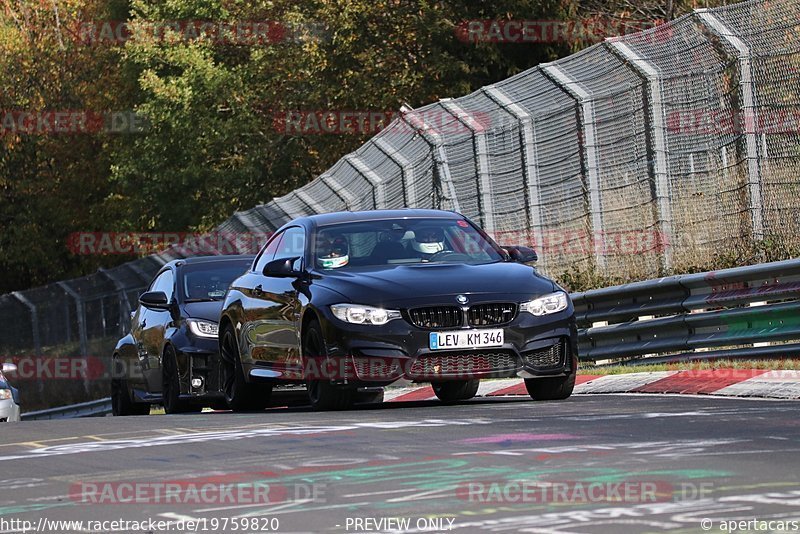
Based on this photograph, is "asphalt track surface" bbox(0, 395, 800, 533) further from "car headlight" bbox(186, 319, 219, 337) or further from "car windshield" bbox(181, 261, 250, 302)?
"car windshield" bbox(181, 261, 250, 302)

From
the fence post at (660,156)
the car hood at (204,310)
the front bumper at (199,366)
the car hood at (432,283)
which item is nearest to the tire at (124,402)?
the car hood at (204,310)

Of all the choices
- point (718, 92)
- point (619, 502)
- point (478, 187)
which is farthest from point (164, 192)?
point (619, 502)

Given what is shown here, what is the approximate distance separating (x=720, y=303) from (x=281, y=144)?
35329 mm

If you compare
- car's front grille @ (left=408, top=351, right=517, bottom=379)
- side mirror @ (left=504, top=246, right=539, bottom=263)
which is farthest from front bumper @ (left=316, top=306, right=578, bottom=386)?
side mirror @ (left=504, top=246, right=539, bottom=263)

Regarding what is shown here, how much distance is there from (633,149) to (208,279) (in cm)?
456

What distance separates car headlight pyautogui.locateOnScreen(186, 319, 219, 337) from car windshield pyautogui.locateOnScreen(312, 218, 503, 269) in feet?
9.39

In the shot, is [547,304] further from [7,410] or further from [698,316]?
[7,410]

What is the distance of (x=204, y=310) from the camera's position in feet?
56.6

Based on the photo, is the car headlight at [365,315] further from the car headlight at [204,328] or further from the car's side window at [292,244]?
the car headlight at [204,328]

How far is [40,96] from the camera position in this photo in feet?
200

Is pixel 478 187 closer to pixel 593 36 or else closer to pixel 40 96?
pixel 593 36

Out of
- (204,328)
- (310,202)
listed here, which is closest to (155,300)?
(204,328)

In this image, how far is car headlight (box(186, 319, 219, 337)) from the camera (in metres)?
17.0

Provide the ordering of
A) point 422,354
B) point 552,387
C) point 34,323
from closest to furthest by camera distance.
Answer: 1. point 422,354
2. point 552,387
3. point 34,323
